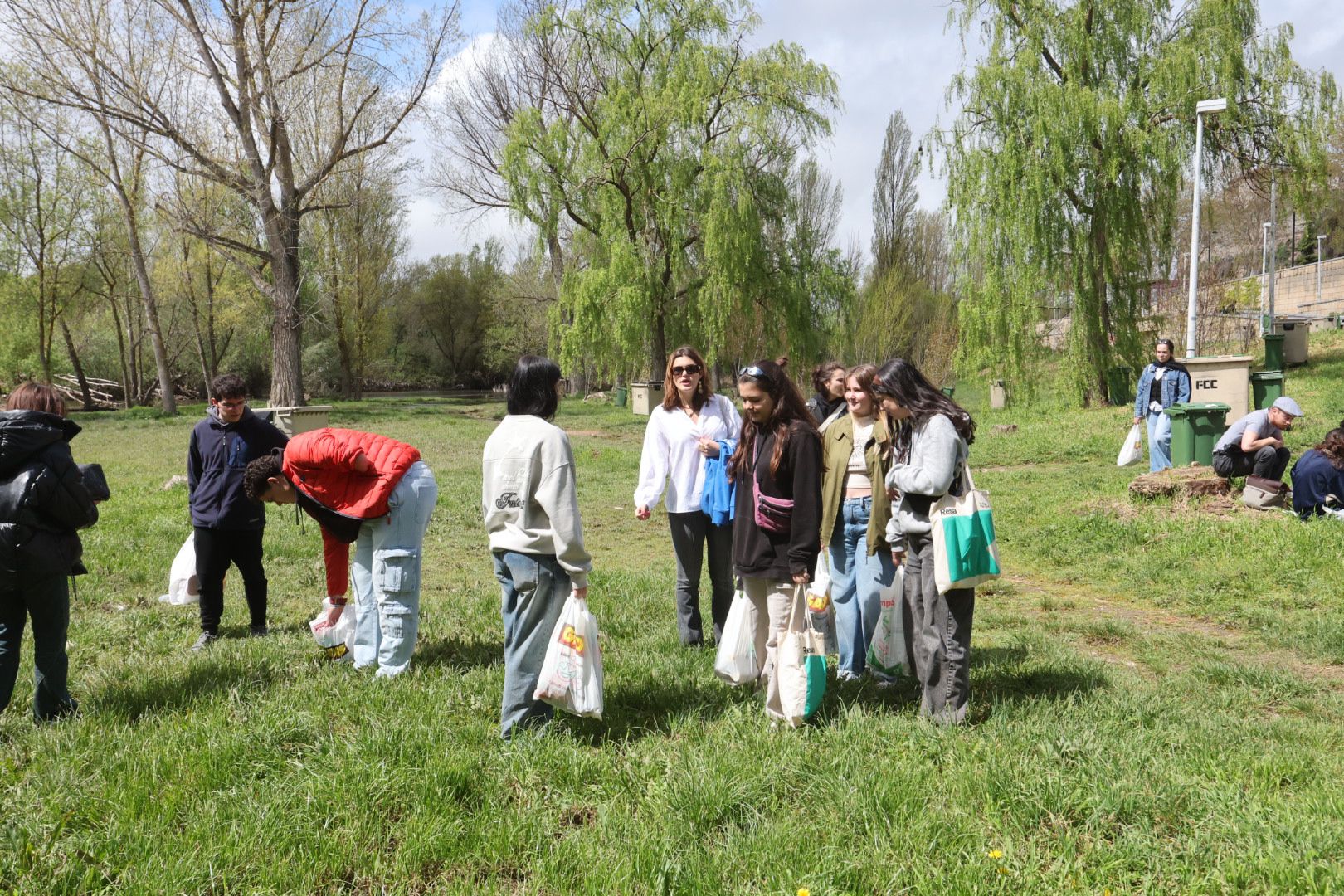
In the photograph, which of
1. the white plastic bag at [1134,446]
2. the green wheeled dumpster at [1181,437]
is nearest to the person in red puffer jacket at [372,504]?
the green wheeled dumpster at [1181,437]

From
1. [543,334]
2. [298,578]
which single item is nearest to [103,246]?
[543,334]

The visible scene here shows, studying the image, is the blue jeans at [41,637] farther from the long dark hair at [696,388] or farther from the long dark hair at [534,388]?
the long dark hair at [696,388]

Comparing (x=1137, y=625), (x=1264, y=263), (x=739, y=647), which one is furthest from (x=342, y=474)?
(x=1264, y=263)

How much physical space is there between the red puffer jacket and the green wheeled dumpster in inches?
384

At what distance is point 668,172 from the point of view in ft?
80.0

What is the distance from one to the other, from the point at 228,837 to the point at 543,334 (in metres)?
47.5

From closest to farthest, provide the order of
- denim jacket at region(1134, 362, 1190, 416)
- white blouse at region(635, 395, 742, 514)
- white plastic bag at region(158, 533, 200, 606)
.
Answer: white blouse at region(635, 395, 742, 514) < white plastic bag at region(158, 533, 200, 606) < denim jacket at region(1134, 362, 1190, 416)

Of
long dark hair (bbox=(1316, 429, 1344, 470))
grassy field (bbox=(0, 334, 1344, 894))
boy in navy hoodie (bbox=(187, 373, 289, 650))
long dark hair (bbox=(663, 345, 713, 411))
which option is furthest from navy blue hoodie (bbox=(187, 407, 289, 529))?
long dark hair (bbox=(1316, 429, 1344, 470))

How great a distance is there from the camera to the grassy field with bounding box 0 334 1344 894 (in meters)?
3.13

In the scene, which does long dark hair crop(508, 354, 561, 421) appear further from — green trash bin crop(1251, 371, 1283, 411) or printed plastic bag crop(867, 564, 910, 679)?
green trash bin crop(1251, 371, 1283, 411)

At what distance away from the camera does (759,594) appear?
4695 mm

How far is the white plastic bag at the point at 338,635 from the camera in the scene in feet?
17.9

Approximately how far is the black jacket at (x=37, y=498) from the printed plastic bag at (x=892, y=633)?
13.6ft

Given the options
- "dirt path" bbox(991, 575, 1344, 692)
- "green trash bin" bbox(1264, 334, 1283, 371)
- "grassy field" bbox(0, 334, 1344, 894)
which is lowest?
"dirt path" bbox(991, 575, 1344, 692)
